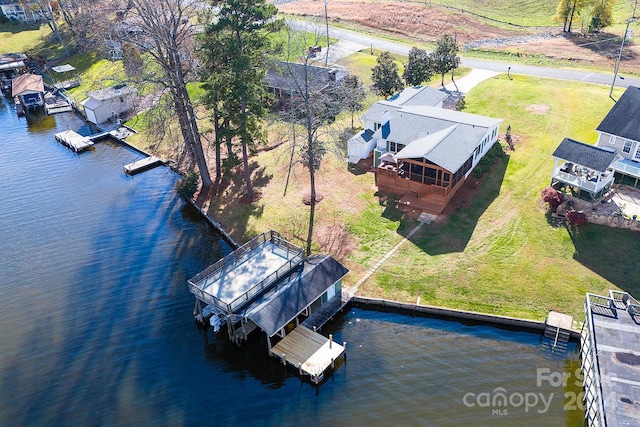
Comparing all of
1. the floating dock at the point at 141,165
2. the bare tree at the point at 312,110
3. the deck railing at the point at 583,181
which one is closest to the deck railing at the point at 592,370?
the deck railing at the point at 583,181

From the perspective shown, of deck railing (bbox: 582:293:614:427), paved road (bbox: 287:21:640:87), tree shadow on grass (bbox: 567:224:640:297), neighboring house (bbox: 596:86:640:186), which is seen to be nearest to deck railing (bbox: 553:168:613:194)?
neighboring house (bbox: 596:86:640:186)

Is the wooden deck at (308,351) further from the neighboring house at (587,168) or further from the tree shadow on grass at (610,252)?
the neighboring house at (587,168)

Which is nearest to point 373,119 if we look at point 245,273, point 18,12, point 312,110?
point 312,110

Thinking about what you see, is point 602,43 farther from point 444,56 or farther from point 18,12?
point 18,12

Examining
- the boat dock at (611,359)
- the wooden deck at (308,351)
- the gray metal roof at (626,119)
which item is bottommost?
the wooden deck at (308,351)

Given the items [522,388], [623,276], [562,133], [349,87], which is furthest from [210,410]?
[562,133]

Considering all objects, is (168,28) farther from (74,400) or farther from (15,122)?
(15,122)

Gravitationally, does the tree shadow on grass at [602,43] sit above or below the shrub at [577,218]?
above

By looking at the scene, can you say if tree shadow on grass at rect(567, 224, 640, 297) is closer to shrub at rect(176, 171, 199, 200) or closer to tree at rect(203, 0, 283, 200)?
tree at rect(203, 0, 283, 200)
